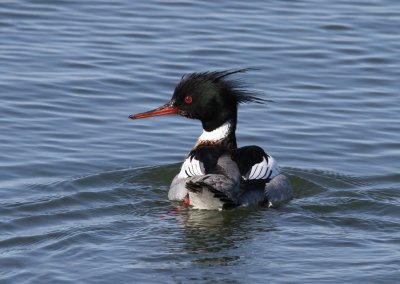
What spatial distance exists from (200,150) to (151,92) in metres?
3.50

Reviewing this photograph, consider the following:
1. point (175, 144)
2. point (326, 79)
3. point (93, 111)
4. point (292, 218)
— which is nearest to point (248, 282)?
point (292, 218)

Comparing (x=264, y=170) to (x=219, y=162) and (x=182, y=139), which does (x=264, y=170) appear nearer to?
(x=219, y=162)

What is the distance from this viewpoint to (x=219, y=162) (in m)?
10.7

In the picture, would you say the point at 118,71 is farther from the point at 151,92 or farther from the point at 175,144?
the point at 175,144

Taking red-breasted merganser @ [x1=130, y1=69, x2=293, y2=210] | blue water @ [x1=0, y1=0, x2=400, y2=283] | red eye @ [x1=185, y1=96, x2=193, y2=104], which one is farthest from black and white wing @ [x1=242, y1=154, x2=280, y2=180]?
red eye @ [x1=185, y1=96, x2=193, y2=104]

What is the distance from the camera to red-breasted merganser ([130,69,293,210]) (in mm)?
10359

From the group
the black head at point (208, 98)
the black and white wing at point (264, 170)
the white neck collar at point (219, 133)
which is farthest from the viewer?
the white neck collar at point (219, 133)

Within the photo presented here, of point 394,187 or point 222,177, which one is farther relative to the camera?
point 394,187

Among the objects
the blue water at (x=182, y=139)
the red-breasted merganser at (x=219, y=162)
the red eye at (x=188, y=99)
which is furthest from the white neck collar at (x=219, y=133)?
the blue water at (x=182, y=139)

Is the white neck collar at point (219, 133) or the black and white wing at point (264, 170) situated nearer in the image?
the black and white wing at point (264, 170)

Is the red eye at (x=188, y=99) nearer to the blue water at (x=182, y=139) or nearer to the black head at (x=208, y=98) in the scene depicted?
the black head at (x=208, y=98)

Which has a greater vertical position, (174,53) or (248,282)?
(174,53)

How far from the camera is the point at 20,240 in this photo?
950 cm

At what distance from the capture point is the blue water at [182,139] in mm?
9078
